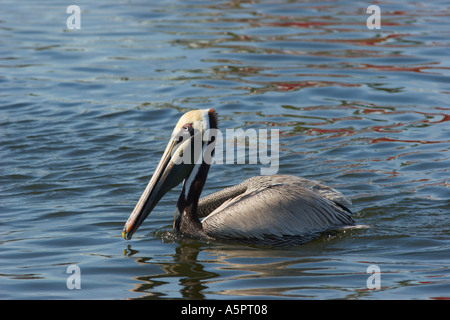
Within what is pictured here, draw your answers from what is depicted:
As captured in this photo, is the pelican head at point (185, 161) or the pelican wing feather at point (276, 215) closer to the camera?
the pelican wing feather at point (276, 215)

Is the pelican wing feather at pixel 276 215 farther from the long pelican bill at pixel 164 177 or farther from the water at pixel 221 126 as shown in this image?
the long pelican bill at pixel 164 177

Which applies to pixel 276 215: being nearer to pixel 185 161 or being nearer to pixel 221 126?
pixel 185 161

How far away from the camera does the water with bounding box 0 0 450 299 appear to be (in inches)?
194

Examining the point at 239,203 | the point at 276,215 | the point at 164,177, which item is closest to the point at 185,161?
the point at 164,177

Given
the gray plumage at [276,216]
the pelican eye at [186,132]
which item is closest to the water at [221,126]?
the gray plumage at [276,216]

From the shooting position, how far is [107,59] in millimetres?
11375

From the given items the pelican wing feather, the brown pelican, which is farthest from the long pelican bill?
the pelican wing feather

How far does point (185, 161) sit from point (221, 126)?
9.64 ft

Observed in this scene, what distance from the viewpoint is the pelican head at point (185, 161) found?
219 inches

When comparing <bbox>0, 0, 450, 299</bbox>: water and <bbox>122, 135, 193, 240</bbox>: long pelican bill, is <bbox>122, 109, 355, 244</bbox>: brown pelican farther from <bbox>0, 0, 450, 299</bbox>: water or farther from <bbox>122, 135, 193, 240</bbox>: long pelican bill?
<bbox>0, 0, 450, 299</bbox>: water

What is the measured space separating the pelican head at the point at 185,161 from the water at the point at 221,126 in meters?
0.33

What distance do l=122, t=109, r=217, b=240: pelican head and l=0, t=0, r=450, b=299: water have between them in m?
0.33

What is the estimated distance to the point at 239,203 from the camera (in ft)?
18.1

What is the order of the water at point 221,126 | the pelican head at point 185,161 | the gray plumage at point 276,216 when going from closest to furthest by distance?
the water at point 221,126
the gray plumage at point 276,216
the pelican head at point 185,161
